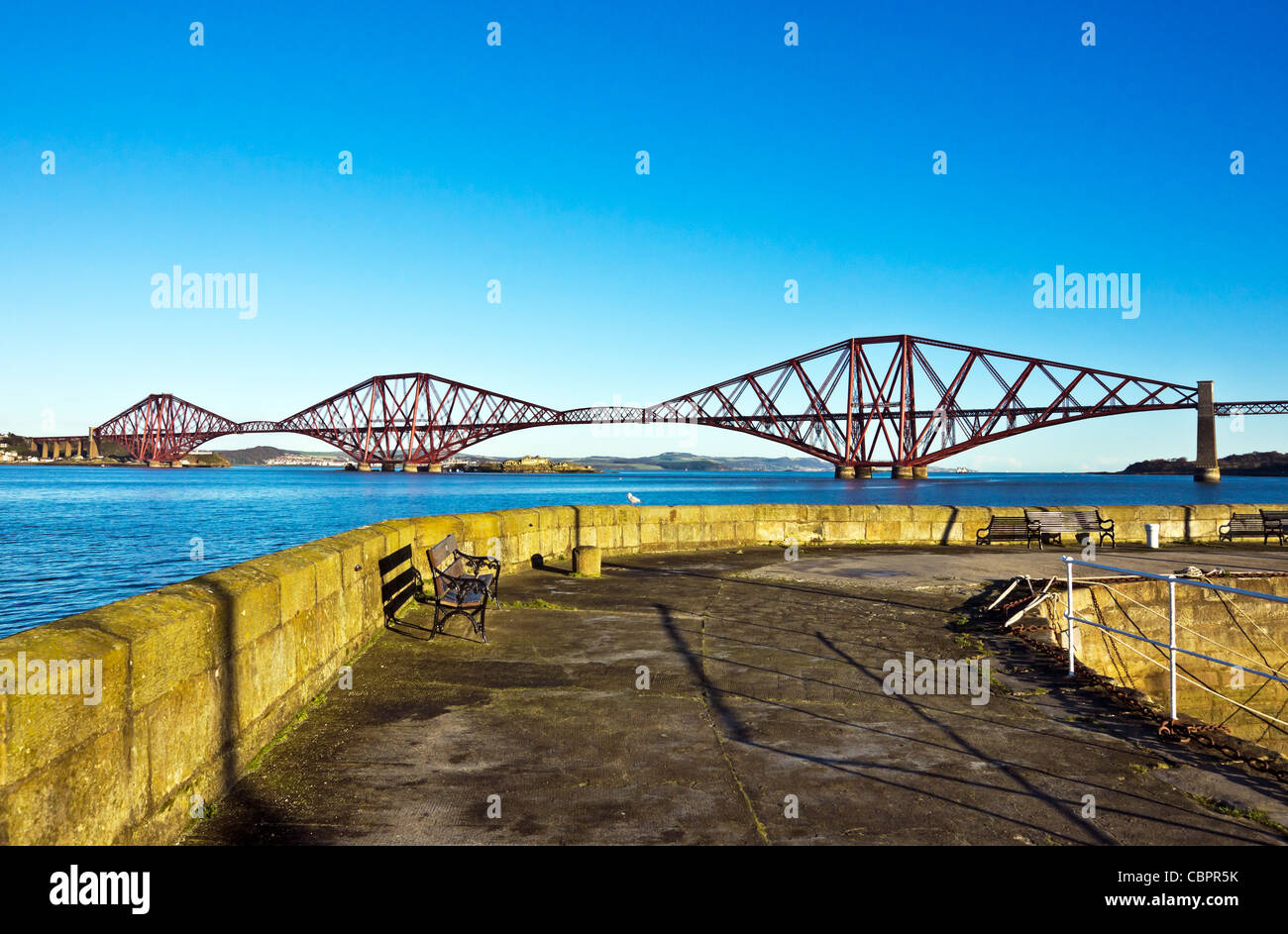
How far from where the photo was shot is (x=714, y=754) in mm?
4168

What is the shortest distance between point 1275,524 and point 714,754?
15807mm

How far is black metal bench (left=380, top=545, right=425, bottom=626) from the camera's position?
705 cm

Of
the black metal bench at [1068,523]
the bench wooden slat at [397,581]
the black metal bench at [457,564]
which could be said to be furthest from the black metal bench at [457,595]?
the black metal bench at [1068,523]

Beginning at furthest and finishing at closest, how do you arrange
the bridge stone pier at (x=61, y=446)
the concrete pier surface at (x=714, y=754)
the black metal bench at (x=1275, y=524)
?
the bridge stone pier at (x=61, y=446), the black metal bench at (x=1275, y=524), the concrete pier surface at (x=714, y=754)

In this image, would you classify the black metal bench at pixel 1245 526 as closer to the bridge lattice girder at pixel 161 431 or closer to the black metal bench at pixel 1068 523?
the black metal bench at pixel 1068 523

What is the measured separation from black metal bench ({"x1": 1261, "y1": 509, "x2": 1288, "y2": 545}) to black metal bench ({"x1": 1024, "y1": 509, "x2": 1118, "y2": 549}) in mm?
2664

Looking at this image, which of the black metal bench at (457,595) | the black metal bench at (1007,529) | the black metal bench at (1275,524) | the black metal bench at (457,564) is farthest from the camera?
the black metal bench at (1275,524)

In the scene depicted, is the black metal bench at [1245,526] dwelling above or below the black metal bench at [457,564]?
below

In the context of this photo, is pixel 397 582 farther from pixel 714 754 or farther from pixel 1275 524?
pixel 1275 524

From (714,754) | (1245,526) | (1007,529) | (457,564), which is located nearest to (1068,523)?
(1007,529)

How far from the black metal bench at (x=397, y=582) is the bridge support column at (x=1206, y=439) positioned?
391ft

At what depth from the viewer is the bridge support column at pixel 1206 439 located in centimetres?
10275

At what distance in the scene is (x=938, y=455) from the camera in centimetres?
9944

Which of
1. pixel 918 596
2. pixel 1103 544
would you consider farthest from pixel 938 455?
pixel 918 596
